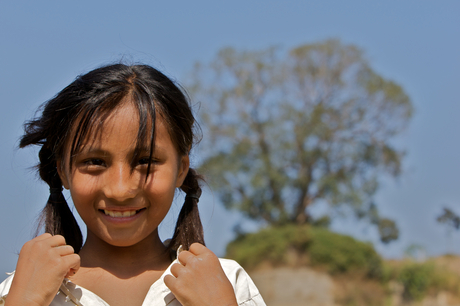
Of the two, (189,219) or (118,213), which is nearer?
(118,213)

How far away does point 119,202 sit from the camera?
1.60 m

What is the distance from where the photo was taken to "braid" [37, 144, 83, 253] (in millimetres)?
1886

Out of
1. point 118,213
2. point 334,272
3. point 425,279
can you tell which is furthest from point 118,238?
point 334,272

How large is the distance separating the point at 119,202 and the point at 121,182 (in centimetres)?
7

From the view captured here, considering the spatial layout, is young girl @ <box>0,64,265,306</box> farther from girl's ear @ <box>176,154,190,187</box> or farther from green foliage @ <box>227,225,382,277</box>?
green foliage @ <box>227,225,382,277</box>

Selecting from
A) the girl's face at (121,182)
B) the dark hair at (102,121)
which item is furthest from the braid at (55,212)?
the girl's face at (121,182)

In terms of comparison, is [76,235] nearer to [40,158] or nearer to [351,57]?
[40,158]

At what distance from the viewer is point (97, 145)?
5.26 feet

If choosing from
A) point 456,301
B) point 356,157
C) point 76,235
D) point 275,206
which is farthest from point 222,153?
point 76,235

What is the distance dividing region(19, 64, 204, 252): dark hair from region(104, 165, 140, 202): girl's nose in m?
0.06

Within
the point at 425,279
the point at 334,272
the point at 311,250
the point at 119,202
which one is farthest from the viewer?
the point at 311,250

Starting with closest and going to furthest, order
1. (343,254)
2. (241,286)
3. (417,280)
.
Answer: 1. (241,286)
2. (417,280)
3. (343,254)

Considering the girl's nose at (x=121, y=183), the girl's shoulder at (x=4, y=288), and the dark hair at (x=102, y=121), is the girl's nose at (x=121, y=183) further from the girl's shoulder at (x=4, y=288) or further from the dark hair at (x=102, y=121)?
the girl's shoulder at (x=4, y=288)

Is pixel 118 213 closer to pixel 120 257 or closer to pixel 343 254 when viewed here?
pixel 120 257
